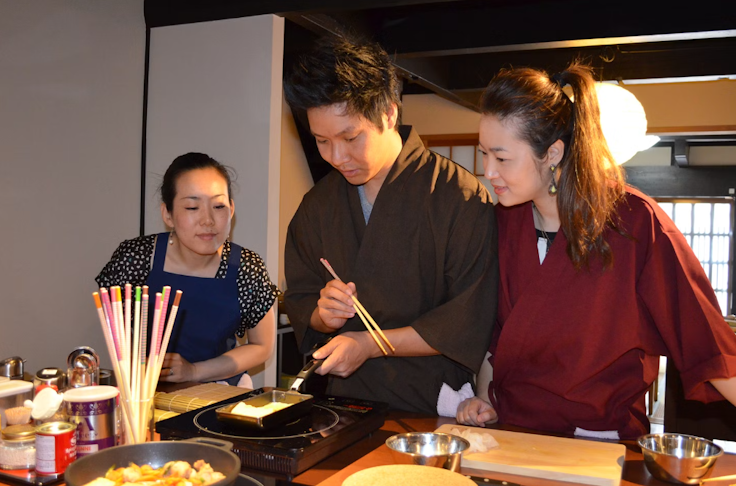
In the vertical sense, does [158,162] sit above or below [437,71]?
below

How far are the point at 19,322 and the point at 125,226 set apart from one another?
0.82 m

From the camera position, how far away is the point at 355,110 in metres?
1.70

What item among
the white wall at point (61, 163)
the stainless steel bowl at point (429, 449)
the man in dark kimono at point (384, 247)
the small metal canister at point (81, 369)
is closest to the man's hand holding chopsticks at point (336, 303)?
the man in dark kimono at point (384, 247)

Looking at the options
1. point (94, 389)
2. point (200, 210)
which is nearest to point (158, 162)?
point (200, 210)

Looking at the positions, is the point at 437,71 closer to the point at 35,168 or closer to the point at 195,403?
the point at 35,168

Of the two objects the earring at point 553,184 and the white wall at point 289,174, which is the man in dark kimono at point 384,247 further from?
the white wall at point 289,174

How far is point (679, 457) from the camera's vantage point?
114 centimetres

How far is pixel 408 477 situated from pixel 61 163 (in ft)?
9.02

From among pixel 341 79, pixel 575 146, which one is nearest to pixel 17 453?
pixel 341 79

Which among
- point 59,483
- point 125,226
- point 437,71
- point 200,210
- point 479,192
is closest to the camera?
point 59,483

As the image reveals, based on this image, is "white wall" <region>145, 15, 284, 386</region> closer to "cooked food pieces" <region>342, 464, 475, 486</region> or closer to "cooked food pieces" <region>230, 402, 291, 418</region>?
"cooked food pieces" <region>230, 402, 291, 418</region>

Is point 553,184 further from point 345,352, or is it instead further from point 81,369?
point 81,369

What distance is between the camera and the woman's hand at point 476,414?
1550 mm

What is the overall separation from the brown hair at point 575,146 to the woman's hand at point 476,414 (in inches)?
15.7
